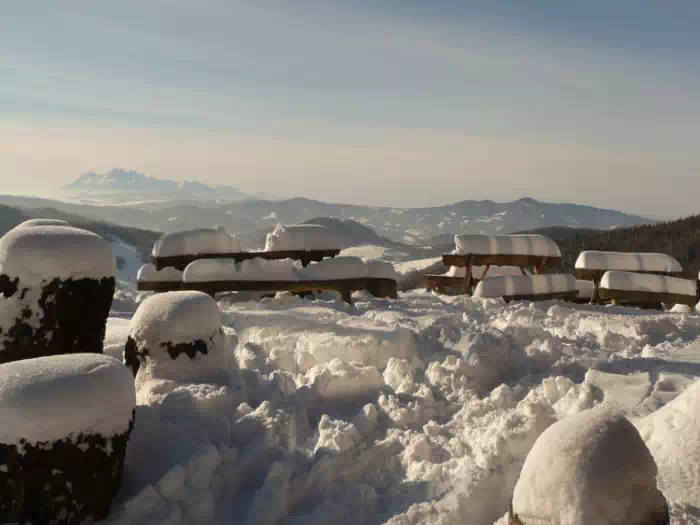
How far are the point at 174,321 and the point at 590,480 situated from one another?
12.5 ft

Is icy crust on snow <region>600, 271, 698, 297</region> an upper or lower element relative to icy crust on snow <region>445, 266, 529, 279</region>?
upper

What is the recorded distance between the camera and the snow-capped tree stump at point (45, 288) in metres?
5.27

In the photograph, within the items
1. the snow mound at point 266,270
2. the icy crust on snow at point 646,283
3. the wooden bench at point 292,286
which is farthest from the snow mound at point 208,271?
the icy crust on snow at point 646,283

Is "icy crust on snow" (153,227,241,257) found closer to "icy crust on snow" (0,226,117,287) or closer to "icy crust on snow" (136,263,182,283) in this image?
"icy crust on snow" (136,263,182,283)

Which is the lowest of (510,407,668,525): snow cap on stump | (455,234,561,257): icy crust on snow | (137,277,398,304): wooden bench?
(137,277,398,304): wooden bench

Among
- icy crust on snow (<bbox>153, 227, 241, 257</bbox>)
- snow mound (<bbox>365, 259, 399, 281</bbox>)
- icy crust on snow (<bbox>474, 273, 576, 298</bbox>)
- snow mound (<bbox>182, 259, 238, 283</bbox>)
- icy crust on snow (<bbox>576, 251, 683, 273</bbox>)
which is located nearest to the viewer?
snow mound (<bbox>182, 259, 238, 283</bbox>)

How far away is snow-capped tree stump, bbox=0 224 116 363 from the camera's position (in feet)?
17.3

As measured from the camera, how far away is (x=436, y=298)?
11906 mm

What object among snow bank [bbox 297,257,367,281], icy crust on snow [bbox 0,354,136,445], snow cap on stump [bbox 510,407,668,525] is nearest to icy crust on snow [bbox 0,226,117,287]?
icy crust on snow [bbox 0,354,136,445]

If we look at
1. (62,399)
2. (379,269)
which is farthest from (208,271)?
(62,399)

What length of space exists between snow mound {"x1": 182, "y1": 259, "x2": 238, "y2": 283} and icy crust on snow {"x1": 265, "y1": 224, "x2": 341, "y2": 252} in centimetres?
104

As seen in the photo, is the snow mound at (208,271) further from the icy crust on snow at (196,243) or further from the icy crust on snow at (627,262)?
the icy crust on snow at (627,262)

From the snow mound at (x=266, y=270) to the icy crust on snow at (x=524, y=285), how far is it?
3.87m

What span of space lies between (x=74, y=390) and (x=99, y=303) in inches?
79.5
